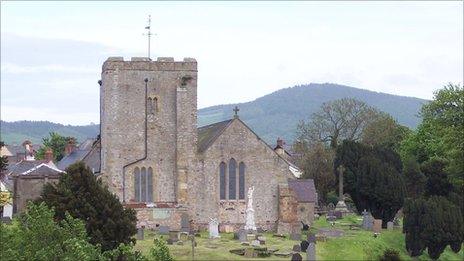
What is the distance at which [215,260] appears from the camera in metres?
38.6

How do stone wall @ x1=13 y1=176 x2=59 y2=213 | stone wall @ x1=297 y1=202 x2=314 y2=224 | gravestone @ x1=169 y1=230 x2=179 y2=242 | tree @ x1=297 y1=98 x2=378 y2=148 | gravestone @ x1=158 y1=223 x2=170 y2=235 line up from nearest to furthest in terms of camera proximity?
gravestone @ x1=169 y1=230 x2=179 y2=242
gravestone @ x1=158 y1=223 x2=170 y2=235
stone wall @ x1=13 y1=176 x2=59 y2=213
stone wall @ x1=297 y1=202 x2=314 y2=224
tree @ x1=297 y1=98 x2=378 y2=148

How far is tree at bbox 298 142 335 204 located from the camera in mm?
73812

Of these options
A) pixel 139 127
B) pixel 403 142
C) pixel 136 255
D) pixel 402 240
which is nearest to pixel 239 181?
pixel 139 127

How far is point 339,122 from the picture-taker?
8925cm

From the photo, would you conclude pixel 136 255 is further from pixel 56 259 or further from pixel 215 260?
pixel 215 260

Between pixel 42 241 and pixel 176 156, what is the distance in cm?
2236

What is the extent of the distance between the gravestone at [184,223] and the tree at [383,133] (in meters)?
40.8

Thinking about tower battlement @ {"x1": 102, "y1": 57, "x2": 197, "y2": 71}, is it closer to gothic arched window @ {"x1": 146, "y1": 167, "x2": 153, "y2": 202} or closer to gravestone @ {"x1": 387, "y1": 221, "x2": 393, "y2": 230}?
gothic arched window @ {"x1": 146, "y1": 167, "x2": 153, "y2": 202}

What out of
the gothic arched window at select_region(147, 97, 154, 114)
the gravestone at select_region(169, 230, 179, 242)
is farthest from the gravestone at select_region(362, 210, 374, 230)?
the gothic arched window at select_region(147, 97, 154, 114)

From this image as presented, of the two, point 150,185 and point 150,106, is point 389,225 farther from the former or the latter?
point 150,106

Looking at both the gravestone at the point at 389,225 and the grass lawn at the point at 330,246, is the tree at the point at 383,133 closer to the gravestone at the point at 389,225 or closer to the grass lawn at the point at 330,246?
the gravestone at the point at 389,225

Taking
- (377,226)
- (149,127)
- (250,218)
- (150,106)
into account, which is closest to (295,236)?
(250,218)

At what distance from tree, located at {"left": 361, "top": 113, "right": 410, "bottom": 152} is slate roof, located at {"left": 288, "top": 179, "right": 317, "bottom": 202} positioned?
2756cm

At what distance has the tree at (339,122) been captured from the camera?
290 ft
